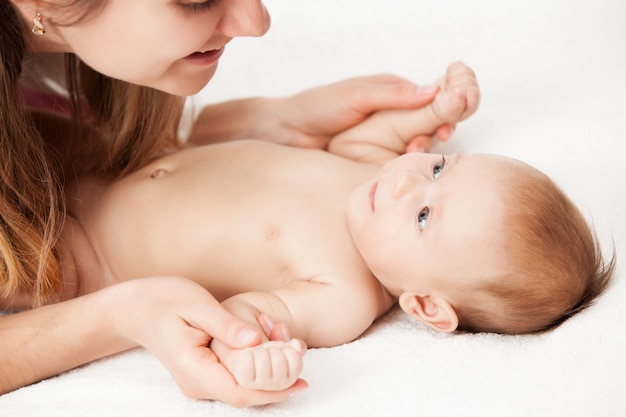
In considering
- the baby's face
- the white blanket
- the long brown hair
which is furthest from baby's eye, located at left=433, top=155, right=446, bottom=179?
the long brown hair

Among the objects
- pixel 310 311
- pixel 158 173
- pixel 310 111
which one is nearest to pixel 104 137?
pixel 158 173

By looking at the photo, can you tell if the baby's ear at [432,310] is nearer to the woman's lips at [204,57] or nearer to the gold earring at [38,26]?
the woman's lips at [204,57]

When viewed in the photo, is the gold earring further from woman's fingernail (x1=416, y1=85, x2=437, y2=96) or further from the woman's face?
woman's fingernail (x1=416, y1=85, x2=437, y2=96)

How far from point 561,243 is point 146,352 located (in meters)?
0.70

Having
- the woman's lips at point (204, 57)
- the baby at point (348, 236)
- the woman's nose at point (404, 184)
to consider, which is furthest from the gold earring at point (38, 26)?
the woman's nose at point (404, 184)

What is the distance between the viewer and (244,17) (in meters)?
1.25

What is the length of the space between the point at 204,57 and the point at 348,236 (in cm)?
41

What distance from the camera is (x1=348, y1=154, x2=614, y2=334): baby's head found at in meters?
1.25

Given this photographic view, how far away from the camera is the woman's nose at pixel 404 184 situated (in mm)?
1383

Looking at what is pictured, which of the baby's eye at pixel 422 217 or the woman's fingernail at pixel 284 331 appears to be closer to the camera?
the woman's fingernail at pixel 284 331

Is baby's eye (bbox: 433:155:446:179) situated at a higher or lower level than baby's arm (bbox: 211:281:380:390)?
higher

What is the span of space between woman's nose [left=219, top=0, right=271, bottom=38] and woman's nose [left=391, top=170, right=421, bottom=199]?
36 centimetres

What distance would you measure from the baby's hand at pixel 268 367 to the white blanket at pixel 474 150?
0.07m

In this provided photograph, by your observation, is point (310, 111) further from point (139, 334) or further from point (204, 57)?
point (139, 334)
